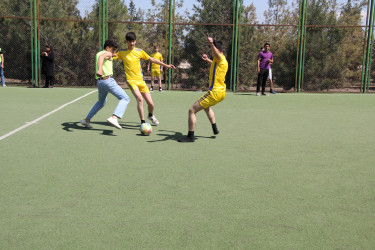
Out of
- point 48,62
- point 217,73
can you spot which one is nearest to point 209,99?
point 217,73

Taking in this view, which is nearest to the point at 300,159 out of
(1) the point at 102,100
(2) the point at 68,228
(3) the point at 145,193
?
(3) the point at 145,193

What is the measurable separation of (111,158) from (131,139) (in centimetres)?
153

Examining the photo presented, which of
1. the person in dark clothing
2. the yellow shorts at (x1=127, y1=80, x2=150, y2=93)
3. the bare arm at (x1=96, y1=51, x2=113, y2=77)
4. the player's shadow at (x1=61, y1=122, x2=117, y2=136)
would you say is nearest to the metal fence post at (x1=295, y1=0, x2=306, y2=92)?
the person in dark clothing

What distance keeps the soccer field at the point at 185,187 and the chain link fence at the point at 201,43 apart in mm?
11013

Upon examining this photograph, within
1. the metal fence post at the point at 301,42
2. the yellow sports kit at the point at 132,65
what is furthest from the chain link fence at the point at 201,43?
the yellow sports kit at the point at 132,65

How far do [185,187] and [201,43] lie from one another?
15495 millimetres

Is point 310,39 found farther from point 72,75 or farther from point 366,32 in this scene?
point 72,75

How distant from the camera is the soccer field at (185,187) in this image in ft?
11.1

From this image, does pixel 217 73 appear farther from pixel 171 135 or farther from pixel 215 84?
pixel 171 135

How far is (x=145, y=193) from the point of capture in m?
4.39

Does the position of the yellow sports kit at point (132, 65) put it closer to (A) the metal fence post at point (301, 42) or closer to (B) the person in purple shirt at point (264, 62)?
(B) the person in purple shirt at point (264, 62)

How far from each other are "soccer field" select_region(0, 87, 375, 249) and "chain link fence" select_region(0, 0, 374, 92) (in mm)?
11013

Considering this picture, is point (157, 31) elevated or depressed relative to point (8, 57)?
elevated

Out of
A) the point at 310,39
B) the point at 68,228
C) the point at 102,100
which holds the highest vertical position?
the point at 310,39
